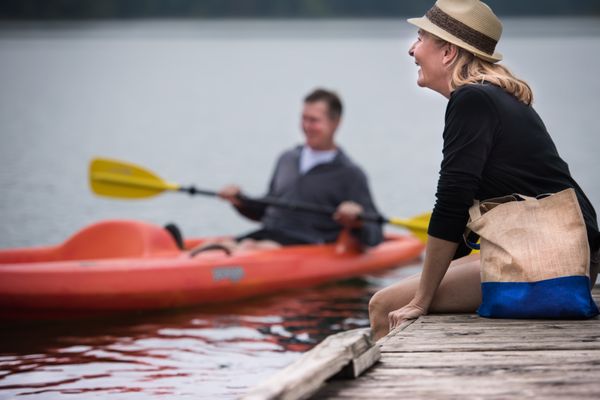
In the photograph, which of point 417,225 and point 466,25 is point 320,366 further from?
point 417,225

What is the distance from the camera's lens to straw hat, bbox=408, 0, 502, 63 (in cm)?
369

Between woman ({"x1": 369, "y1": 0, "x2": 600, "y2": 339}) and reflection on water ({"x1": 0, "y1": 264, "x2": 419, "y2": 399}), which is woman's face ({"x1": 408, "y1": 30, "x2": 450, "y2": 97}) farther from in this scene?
reflection on water ({"x1": 0, "y1": 264, "x2": 419, "y2": 399})

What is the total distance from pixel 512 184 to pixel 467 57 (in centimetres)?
43

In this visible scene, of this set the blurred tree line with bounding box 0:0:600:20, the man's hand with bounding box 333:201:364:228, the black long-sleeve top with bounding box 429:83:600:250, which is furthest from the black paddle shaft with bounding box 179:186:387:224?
the blurred tree line with bounding box 0:0:600:20

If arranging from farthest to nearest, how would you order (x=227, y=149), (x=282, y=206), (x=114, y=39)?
1. (x=114, y=39)
2. (x=227, y=149)
3. (x=282, y=206)

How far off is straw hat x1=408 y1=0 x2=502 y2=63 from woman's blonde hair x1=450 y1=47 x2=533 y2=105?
4 cm

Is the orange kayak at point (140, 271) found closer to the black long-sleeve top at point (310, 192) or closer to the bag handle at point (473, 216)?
the black long-sleeve top at point (310, 192)

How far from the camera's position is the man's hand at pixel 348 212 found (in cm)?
818

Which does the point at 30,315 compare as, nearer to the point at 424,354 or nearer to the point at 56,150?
the point at 424,354

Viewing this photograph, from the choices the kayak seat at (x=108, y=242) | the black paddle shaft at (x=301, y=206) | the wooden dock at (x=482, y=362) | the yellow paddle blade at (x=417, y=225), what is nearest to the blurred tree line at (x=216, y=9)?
the yellow paddle blade at (x=417, y=225)

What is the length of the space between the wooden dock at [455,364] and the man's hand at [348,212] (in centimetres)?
452

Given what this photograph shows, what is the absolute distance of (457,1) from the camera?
149 inches

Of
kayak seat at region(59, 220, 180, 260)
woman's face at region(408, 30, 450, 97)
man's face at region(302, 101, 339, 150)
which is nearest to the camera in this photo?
woman's face at region(408, 30, 450, 97)

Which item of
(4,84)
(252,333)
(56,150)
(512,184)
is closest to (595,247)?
(512,184)
